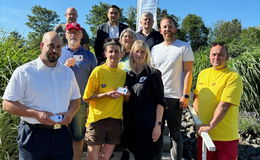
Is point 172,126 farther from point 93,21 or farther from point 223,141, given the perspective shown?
point 93,21

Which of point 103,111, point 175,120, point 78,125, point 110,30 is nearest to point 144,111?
point 103,111

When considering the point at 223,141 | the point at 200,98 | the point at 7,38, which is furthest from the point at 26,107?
the point at 7,38

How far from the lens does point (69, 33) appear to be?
353cm

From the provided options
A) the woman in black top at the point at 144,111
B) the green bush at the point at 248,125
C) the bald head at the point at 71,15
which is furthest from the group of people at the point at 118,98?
the green bush at the point at 248,125

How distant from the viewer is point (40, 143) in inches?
96.7

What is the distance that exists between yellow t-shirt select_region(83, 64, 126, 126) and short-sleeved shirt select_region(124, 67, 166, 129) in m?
0.15

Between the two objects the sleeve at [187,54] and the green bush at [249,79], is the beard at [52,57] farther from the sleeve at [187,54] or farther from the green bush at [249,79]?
A: the green bush at [249,79]

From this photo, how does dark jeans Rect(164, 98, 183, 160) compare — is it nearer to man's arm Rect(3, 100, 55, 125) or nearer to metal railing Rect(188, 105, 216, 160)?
metal railing Rect(188, 105, 216, 160)

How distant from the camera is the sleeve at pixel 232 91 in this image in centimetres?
294

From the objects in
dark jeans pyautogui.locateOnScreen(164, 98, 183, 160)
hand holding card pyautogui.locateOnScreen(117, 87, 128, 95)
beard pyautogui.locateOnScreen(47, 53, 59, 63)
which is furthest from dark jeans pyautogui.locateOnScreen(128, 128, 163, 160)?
beard pyautogui.locateOnScreen(47, 53, 59, 63)

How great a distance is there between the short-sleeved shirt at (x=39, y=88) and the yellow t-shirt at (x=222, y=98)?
1.66 m

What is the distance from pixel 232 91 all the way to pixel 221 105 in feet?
0.67

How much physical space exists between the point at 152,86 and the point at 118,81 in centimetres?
43

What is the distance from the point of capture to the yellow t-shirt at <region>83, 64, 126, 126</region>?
3.01 m
